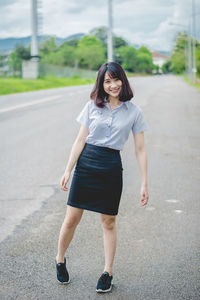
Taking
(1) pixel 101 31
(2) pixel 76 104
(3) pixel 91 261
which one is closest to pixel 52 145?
(3) pixel 91 261

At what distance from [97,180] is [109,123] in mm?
415

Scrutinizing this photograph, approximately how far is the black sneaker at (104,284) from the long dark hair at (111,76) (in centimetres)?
126

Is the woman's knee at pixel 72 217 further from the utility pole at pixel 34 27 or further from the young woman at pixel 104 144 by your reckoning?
the utility pole at pixel 34 27

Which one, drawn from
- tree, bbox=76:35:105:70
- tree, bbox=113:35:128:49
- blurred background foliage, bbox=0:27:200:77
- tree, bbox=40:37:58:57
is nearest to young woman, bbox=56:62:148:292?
blurred background foliage, bbox=0:27:200:77

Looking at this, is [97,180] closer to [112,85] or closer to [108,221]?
[108,221]

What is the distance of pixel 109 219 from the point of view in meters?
3.57

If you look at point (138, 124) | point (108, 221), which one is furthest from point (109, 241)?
point (138, 124)

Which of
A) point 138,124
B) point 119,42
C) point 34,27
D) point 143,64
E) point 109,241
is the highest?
point 119,42

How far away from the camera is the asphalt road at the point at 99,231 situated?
3.58 meters

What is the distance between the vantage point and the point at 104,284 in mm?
3496

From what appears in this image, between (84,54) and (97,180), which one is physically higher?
(84,54)

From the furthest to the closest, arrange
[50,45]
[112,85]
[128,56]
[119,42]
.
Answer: [119,42] < [128,56] < [50,45] < [112,85]

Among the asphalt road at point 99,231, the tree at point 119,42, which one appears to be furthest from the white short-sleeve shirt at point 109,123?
the tree at point 119,42

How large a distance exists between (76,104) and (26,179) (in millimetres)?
12819
